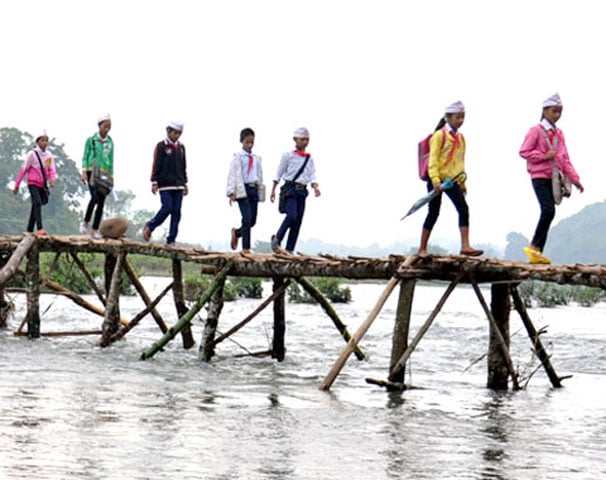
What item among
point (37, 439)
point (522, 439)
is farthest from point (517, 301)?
point (37, 439)

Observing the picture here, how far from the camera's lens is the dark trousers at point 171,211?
14578 mm

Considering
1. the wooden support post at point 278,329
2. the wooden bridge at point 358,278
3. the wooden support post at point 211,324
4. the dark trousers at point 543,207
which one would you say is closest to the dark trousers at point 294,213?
the wooden bridge at point 358,278

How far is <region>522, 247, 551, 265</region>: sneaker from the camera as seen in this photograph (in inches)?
432

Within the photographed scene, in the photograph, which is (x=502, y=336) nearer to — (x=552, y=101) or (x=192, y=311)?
(x=552, y=101)

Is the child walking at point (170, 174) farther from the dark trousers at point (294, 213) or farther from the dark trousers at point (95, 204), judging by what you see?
the dark trousers at point (294, 213)

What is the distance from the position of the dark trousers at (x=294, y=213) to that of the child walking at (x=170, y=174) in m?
1.45

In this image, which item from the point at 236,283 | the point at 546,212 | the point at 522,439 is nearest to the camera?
the point at 522,439

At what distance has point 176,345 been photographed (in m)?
16.0

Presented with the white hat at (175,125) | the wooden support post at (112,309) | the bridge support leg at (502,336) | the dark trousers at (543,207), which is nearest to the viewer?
the dark trousers at (543,207)

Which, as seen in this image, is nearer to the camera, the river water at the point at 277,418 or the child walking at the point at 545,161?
the river water at the point at 277,418

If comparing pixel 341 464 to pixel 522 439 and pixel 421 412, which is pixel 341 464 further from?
pixel 421 412

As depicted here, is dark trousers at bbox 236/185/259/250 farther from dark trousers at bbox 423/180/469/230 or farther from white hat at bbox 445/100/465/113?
white hat at bbox 445/100/465/113

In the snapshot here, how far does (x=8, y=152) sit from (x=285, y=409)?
8535cm

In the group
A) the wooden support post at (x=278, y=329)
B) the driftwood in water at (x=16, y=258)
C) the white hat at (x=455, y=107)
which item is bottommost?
the wooden support post at (x=278, y=329)
